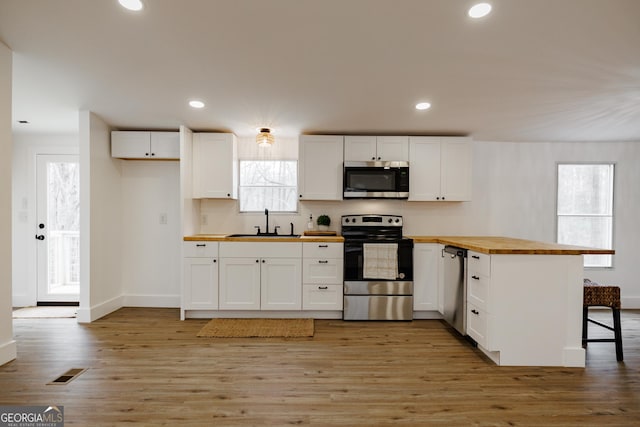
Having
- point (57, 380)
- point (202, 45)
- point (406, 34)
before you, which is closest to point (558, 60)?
point (406, 34)

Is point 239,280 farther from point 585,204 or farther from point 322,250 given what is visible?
point 585,204

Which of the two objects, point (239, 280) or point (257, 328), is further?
point (239, 280)

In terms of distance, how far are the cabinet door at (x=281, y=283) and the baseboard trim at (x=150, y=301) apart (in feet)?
4.32

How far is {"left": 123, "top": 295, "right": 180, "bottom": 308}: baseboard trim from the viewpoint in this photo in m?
4.37

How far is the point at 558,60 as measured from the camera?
237 centimetres

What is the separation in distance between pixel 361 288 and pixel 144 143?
10.1 ft

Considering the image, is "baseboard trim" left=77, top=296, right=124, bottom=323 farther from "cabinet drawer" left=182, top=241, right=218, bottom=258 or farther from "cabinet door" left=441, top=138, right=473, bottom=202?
"cabinet door" left=441, top=138, right=473, bottom=202

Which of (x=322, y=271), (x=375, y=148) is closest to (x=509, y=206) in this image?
(x=375, y=148)

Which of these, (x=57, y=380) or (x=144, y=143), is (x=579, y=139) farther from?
(x=57, y=380)

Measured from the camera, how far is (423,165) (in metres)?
4.23

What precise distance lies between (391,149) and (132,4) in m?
3.05

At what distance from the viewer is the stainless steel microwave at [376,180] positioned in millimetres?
4121

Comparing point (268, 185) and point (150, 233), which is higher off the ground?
point (268, 185)

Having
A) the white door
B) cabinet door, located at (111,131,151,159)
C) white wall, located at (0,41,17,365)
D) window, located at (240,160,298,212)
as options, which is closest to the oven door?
window, located at (240,160,298,212)
